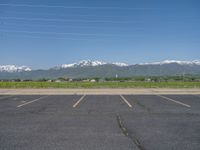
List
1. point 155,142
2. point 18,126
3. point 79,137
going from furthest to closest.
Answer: point 18,126 → point 79,137 → point 155,142

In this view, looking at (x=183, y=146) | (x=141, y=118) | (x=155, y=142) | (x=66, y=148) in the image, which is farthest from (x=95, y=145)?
(x=141, y=118)

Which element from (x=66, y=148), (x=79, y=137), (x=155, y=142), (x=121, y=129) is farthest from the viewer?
(x=121, y=129)

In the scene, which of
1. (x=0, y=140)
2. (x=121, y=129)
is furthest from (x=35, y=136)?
(x=121, y=129)

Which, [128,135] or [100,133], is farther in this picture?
[100,133]

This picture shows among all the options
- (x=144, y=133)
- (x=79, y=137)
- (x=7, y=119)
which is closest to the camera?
(x=79, y=137)

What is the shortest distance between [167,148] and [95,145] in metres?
1.78

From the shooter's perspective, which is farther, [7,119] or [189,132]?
[7,119]

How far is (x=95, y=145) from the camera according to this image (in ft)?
27.1

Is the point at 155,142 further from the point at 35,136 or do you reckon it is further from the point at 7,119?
the point at 7,119

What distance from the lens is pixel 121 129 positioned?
10688 mm

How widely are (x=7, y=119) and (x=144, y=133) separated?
6094 mm

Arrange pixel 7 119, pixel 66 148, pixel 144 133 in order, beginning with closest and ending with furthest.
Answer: pixel 66 148 < pixel 144 133 < pixel 7 119

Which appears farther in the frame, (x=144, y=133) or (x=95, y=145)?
(x=144, y=133)

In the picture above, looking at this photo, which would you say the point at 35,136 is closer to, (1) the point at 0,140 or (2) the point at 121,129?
(1) the point at 0,140
